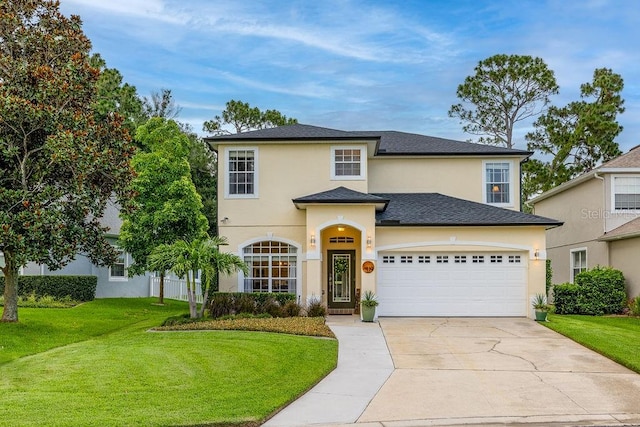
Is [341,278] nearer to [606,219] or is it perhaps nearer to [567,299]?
[567,299]

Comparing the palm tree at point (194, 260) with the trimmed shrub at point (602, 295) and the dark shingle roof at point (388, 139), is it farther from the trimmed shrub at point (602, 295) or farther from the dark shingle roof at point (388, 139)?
the trimmed shrub at point (602, 295)

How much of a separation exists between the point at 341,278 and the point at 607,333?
8536mm

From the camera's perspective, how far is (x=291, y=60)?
23188 mm

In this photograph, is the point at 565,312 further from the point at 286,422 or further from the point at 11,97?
the point at 11,97

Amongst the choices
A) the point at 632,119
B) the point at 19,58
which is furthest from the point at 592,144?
the point at 19,58

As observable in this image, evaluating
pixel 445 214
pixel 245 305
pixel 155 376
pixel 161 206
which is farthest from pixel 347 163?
pixel 155 376

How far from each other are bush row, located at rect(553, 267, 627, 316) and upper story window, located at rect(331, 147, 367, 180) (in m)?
8.58

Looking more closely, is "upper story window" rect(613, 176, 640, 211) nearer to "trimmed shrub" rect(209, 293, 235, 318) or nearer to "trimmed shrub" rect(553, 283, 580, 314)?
"trimmed shrub" rect(553, 283, 580, 314)

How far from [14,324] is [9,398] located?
29.3 feet

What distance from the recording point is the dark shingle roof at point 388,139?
21578 millimetres

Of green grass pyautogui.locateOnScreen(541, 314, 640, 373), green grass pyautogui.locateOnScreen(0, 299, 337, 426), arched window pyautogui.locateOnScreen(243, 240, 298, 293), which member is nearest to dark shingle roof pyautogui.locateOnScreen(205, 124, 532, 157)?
arched window pyautogui.locateOnScreen(243, 240, 298, 293)

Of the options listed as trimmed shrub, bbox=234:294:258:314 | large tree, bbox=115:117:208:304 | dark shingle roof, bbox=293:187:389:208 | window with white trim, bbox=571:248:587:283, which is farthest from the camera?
window with white trim, bbox=571:248:587:283

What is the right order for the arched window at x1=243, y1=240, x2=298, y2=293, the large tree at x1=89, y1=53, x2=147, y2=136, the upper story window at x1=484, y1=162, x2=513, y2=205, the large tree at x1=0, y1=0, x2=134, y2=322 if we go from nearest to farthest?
1. the large tree at x1=0, y1=0, x2=134, y2=322
2. the arched window at x1=243, y1=240, x2=298, y2=293
3. the upper story window at x1=484, y1=162, x2=513, y2=205
4. the large tree at x1=89, y1=53, x2=147, y2=136

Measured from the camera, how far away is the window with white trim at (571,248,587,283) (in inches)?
1044
